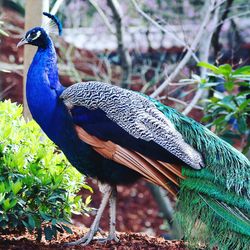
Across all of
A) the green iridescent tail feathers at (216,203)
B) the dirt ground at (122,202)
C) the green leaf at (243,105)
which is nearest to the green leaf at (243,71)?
the green leaf at (243,105)

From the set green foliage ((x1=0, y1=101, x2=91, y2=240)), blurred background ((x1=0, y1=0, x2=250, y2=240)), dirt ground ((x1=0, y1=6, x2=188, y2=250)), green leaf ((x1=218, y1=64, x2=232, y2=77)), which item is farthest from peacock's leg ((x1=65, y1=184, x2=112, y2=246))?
dirt ground ((x1=0, y1=6, x2=188, y2=250))

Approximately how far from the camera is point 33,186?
389 cm

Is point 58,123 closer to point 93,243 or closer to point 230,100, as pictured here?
point 93,243

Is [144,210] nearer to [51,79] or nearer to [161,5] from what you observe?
[161,5]

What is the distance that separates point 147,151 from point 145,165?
7 centimetres

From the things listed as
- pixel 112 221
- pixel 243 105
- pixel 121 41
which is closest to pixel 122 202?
pixel 121 41

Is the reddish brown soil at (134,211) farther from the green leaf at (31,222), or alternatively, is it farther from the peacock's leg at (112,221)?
the green leaf at (31,222)

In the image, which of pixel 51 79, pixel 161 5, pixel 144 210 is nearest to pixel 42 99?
pixel 51 79

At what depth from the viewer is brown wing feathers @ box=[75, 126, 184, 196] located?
3.81m

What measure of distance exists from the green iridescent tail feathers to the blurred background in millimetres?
1038

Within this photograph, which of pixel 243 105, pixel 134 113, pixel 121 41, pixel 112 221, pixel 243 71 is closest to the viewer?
pixel 134 113

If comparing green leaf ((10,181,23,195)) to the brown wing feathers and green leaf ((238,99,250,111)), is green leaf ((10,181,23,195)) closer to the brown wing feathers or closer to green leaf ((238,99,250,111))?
the brown wing feathers

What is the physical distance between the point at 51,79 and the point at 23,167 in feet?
1.75

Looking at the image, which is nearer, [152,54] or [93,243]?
[93,243]
